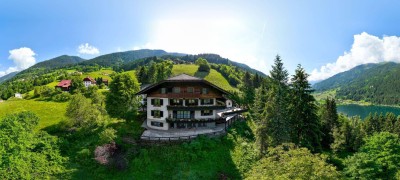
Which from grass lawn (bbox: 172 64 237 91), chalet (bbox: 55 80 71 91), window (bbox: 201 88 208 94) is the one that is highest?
grass lawn (bbox: 172 64 237 91)

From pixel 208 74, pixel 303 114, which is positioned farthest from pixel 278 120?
pixel 208 74

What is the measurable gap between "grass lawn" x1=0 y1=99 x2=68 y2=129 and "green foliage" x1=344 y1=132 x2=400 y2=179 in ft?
164

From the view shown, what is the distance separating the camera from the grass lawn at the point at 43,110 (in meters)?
51.4

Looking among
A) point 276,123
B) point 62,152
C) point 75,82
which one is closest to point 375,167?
point 276,123

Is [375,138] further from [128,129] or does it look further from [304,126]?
[128,129]

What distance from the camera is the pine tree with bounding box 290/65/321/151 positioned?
127ft

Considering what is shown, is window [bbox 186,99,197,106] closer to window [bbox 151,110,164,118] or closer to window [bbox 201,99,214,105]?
window [bbox 201,99,214,105]

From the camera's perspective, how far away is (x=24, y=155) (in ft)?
86.5

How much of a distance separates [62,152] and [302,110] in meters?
35.4

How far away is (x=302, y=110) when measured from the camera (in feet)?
127

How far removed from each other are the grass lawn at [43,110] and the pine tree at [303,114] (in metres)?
43.2

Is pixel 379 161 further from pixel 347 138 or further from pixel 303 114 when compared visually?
pixel 347 138

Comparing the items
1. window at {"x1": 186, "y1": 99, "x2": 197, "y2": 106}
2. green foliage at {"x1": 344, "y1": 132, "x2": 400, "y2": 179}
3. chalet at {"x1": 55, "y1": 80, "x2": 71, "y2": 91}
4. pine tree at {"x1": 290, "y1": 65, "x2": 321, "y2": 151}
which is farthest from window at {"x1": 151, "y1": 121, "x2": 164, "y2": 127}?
chalet at {"x1": 55, "y1": 80, "x2": 71, "y2": 91}

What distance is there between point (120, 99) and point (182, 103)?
11461 millimetres
